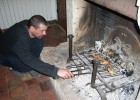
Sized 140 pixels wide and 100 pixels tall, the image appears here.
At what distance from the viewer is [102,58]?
1.89 m

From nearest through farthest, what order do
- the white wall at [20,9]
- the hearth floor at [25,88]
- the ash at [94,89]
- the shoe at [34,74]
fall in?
1. the ash at [94,89]
2. the hearth floor at [25,88]
3. the shoe at [34,74]
4. the white wall at [20,9]

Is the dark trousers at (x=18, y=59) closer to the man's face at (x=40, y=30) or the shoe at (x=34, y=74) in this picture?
the shoe at (x=34, y=74)

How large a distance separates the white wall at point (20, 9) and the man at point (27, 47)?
134 centimetres

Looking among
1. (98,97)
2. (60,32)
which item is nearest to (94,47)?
(98,97)

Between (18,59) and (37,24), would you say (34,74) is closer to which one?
(18,59)

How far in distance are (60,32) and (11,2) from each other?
3.35 feet

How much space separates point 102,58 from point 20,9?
197 centimetres

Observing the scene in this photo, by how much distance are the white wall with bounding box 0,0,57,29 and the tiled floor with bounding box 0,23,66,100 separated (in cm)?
133

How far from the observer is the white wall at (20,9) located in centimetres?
300

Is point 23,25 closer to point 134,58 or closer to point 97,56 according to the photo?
point 97,56

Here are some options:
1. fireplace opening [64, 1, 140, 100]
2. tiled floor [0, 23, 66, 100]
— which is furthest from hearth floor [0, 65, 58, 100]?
→ fireplace opening [64, 1, 140, 100]

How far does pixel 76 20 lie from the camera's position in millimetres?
1991

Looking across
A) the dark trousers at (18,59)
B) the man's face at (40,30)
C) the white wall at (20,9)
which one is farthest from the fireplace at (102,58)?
the white wall at (20,9)

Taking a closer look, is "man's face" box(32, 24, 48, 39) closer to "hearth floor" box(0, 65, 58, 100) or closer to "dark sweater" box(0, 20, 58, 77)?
"dark sweater" box(0, 20, 58, 77)
